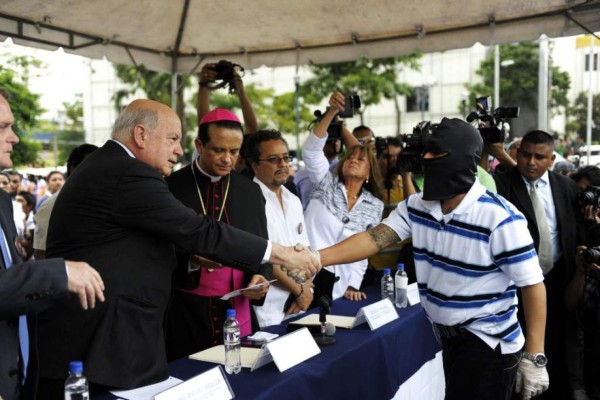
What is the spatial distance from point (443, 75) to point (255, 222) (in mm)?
37675

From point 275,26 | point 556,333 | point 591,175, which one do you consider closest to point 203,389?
point 556,333

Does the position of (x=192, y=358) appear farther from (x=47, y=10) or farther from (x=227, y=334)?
(x=47, y=10)

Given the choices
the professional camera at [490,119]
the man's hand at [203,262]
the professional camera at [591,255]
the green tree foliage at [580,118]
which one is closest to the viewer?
the man's hand at [203,262]

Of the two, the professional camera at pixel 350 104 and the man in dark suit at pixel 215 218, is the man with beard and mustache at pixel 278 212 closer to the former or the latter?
the man in dark suit at pixel 215 218

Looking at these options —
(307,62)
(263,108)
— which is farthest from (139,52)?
(263,108)

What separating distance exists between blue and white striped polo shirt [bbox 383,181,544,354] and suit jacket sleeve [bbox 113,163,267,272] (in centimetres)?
74

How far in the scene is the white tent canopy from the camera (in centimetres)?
461

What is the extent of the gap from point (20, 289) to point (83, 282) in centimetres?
16

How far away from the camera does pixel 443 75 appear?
1513 inches

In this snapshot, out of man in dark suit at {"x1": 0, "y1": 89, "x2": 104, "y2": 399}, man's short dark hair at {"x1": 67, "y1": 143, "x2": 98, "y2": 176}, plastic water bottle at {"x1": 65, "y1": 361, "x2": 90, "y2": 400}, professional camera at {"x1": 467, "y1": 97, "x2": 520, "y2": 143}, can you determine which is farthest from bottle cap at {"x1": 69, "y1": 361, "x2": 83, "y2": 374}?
professional camera at {"x1": 467, "y1": 97, "x2": 520, "y2": 143}

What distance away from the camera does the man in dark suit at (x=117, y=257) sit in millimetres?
2000

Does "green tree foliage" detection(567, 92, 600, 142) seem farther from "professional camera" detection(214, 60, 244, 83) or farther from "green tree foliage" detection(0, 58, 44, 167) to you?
"professional camera" detection(214, 60, 244, 83)

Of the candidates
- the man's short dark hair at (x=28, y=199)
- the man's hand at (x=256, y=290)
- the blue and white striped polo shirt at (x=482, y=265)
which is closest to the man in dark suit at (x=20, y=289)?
the man's hand at (x=256, y=290)

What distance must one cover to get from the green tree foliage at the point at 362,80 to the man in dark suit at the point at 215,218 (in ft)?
69.8
